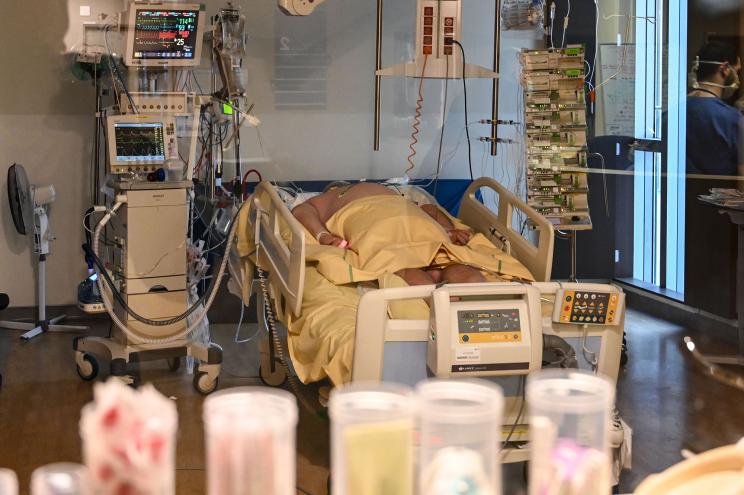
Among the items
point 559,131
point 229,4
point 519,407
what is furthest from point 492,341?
point 229,4

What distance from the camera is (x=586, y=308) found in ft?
9.32

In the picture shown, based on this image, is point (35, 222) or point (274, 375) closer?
point (274, 375)

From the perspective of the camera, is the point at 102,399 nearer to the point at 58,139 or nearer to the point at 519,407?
the point at 519,407

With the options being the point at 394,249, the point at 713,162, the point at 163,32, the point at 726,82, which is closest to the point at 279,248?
the point at 394,249

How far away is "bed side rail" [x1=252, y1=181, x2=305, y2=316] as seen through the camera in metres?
3.20

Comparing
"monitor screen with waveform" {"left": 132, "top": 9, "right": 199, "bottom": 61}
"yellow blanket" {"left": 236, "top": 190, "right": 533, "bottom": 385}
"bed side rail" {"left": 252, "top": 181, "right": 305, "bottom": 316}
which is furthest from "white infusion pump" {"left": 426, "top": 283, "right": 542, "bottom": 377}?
"monitor screen with waveform" {"left": 132, "top": 9, "right": 199, "bottom": 61}

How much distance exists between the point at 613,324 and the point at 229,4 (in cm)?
229

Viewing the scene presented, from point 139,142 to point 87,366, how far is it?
1000 millimetres

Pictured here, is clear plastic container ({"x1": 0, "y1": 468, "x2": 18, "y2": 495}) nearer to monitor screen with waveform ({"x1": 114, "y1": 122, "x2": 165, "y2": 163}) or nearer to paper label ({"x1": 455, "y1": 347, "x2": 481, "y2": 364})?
paper label ({"x1": 455, "y1": 347, "x2": 481, "y2": 364})

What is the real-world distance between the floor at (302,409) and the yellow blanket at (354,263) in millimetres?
394

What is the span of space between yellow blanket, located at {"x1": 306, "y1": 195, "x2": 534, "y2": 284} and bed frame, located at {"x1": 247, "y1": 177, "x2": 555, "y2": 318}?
0.27 feet

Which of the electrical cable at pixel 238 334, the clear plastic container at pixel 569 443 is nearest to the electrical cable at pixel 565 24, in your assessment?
the electrical cable at pixel 238 334

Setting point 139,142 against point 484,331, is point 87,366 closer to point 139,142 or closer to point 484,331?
point 139,142

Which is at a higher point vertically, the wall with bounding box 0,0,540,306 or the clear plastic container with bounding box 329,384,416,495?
the wall with bounding box 0,0,540,306
